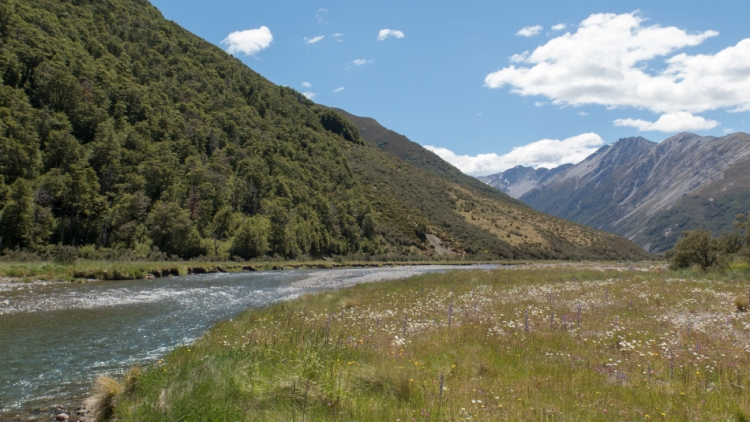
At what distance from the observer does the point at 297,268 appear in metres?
62.1

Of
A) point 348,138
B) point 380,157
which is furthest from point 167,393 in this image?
point 348,138

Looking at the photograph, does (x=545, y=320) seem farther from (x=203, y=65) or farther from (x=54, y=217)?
(x=203, y=65)

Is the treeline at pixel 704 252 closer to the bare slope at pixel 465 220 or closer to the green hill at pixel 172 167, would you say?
the green hill at pixel 172 167

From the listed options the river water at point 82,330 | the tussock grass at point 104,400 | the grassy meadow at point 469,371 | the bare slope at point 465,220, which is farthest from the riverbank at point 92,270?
the bare slope at point 465,220

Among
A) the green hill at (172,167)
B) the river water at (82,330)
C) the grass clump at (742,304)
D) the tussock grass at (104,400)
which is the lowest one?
the river water at (82,330)

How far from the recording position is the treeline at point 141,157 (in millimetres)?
48656

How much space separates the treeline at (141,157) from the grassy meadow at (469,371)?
4385 cm

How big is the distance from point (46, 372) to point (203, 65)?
12696 cm

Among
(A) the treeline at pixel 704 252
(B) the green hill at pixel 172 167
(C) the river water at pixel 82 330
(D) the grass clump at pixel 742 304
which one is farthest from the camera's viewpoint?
(B) the green hill at pixel 172 167

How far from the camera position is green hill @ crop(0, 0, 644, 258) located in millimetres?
49812

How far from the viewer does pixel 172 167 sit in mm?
66188

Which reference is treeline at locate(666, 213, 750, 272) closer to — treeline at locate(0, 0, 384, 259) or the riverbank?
the riverbank

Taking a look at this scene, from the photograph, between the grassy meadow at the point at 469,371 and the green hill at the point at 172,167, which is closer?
the grassy meadow at the point at 469,371

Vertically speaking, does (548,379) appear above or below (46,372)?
above
